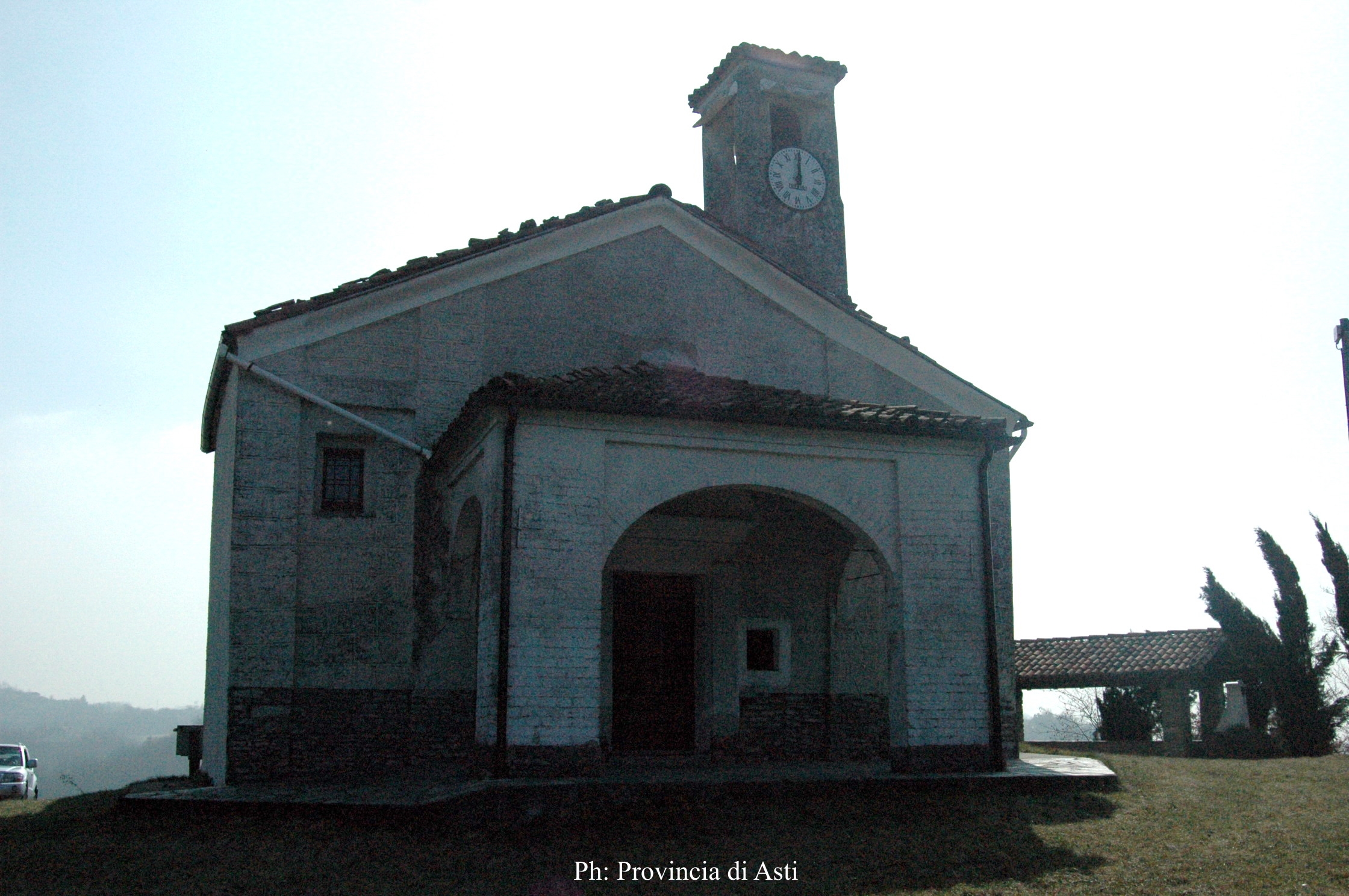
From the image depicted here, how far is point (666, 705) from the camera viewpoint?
49.2 ft

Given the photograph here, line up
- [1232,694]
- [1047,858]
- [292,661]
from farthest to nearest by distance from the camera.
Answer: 1. [1232,694]
2. [292,661]
3. [1047,858]

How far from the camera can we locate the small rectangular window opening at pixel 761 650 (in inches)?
608

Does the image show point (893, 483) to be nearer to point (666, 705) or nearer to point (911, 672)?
point (911, 672)

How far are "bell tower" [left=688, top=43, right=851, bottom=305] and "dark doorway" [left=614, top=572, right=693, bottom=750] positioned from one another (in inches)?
253

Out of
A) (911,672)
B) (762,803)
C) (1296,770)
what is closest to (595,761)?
(762,803)

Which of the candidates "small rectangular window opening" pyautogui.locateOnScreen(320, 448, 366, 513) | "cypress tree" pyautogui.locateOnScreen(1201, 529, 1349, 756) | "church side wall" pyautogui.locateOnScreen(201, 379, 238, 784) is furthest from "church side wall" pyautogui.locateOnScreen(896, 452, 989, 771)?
"cypress tree" pyautogui.locateOnScreen(1201, 529, 1349, 756)

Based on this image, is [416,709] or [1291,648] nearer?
[416,709]

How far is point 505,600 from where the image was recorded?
11.1 meters

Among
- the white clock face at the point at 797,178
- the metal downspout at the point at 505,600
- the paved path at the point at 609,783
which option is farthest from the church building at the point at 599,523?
the white clock face at the point at 797,178

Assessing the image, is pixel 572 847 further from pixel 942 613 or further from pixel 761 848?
pixel 942 613

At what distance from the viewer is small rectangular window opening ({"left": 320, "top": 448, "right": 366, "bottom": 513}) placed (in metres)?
14.3

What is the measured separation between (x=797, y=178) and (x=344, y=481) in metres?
9.38

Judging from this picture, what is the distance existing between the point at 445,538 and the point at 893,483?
500cm

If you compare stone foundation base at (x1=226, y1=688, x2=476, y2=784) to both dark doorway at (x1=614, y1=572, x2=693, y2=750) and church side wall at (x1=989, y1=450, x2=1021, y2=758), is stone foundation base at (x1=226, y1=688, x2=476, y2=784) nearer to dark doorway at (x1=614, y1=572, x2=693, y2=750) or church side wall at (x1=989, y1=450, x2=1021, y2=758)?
dark doorway at (x1=614, y1=572, x2=693, y2=750)
